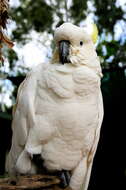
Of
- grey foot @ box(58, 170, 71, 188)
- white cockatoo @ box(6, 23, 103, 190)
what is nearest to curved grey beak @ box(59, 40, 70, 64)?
white cockatoo @ box(6, 23, 103, 190)

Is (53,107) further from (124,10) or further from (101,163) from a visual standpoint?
(124,10)

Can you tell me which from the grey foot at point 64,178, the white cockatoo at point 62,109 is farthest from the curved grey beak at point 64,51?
the grey foot at point 64,178

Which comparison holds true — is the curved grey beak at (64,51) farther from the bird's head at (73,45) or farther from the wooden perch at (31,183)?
the wooden perch at (31,183)

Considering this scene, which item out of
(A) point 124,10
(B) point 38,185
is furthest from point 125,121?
(A) point 124,10

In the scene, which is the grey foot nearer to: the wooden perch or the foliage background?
the wooden perch

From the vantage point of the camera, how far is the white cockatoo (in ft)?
5.69

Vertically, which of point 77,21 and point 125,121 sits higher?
point 77,21

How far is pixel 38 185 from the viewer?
5.35 ft

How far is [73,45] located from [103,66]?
9.21 ft

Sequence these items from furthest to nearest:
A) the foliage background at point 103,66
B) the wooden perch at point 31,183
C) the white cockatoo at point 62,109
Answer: the foliage background at point 103,66
the white cockatoo at point 62,109
the wooden perch at point 31,183

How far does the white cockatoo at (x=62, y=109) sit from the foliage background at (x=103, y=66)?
2.40 ft

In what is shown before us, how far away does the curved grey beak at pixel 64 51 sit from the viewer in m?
1.74

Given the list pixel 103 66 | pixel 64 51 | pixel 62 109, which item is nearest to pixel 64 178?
pixel 62 109

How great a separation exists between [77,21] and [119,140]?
3222 millimetres
